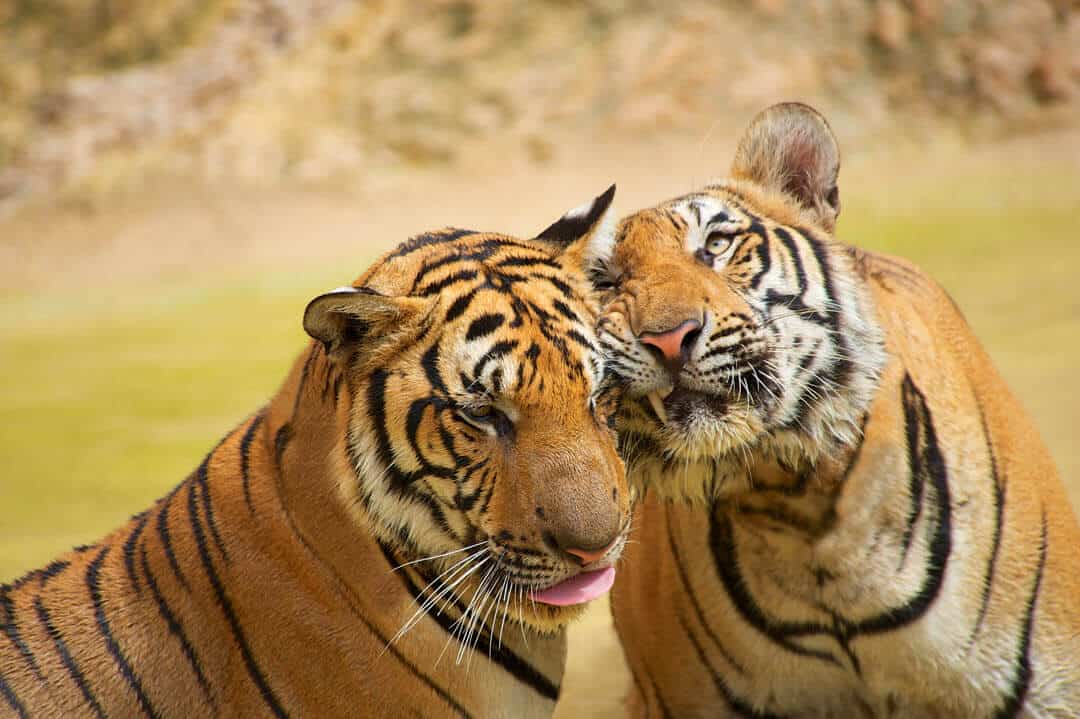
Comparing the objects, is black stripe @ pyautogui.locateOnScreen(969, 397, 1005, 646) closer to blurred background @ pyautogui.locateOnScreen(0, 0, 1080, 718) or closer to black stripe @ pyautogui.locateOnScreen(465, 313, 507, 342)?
black stripe @ pyautogui.locateOnScreen(465, 313, 507, 342)

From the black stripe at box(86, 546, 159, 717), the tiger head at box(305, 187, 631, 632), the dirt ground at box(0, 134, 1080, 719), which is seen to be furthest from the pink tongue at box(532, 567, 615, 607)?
the dirt ground at box(0, 134, 1080, 719)

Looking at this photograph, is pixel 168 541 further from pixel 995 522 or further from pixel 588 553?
pixel 995 522

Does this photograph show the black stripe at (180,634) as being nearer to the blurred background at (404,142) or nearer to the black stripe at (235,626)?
the black stripe at (235,626)

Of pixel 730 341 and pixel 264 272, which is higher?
pixel 264 272

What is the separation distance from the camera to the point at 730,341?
232 centimetres

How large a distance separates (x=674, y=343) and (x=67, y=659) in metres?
1.20

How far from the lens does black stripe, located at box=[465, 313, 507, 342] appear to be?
2176 mm

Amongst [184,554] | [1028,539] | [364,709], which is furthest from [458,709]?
[1028,539]

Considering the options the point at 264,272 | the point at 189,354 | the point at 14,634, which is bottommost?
the point at 14,634

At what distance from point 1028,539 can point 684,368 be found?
844 mm

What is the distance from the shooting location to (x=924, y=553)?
250cm

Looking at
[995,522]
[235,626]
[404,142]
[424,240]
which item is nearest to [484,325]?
[424,240]

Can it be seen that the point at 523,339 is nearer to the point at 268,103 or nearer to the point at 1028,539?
the point at 1028,539

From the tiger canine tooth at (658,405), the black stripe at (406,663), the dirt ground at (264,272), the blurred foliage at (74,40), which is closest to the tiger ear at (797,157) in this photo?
the tiger canine tooth at (658,405)
